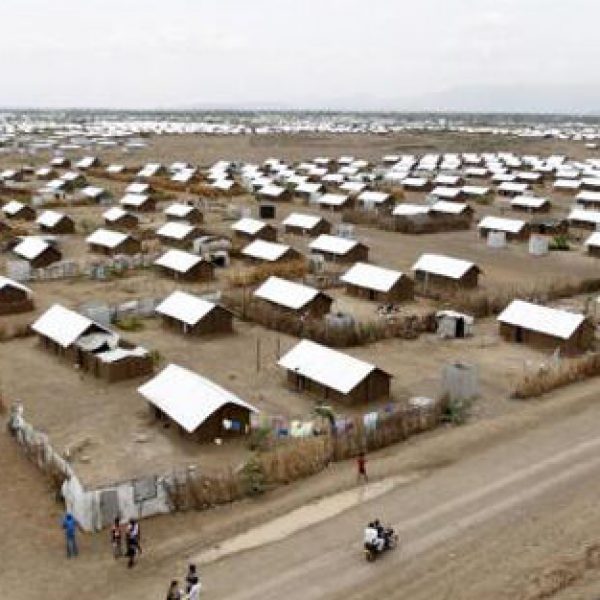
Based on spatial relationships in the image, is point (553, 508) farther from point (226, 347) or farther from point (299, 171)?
point (299, 171)

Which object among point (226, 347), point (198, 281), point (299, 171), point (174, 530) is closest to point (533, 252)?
point (198, 281)

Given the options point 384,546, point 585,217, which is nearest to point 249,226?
point 585,217

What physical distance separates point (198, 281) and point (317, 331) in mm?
13186

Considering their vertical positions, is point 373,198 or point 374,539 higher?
point 374,539

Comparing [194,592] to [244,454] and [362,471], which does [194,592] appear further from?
[244,454]

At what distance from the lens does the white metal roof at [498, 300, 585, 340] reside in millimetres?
34969

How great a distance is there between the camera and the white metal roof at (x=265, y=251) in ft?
167

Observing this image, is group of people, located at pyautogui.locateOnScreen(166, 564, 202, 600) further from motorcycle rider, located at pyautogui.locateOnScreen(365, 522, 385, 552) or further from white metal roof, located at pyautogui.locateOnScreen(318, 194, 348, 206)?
white metal roof, located at pyautogui.locateOnScreen(318, 194, 348, 206)

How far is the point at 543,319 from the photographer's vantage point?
35875mm

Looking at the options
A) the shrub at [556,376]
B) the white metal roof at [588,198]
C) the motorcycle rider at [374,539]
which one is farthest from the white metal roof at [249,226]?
the motorcycle rider at [374,539]

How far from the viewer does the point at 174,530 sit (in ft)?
69.9

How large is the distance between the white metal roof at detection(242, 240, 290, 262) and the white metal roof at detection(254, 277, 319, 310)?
9250 millimetres

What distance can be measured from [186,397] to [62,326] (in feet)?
31.8

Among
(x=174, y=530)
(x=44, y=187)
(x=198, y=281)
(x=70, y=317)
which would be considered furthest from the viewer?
(x=44, y=187)
